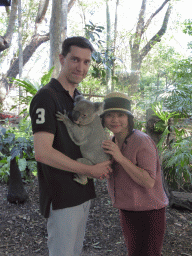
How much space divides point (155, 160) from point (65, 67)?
810 millimetres

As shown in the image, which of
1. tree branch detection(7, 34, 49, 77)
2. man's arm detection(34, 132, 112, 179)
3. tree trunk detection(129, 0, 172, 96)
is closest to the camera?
man's arm detection(34, 132, 112, 179)

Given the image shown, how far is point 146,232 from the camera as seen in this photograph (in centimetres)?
149

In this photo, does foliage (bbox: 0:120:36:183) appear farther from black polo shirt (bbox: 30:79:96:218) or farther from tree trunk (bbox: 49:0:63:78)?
black polo shirt (bbox: 30:79:96:218)

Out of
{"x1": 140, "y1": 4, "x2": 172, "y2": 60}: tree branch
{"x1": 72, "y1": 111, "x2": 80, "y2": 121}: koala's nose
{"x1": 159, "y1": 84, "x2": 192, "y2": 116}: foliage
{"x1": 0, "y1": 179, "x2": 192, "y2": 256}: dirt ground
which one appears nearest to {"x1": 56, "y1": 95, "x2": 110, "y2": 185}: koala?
{"x1": 72, "y1": 111, "x2": 80, "y2": 121}: koala's nose

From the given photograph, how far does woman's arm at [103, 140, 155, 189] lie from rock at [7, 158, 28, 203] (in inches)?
102

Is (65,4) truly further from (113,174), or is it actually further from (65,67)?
(113,174)

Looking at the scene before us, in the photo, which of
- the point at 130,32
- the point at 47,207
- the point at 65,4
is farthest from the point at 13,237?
the point at 130,32

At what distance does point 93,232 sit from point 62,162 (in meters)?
2.17

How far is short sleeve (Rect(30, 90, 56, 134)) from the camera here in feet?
4.19

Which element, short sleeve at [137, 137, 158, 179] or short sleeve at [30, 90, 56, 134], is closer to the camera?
short sleeve at [30, 90, 56, 134]

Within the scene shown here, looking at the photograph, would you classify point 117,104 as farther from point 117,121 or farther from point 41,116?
point 41,116

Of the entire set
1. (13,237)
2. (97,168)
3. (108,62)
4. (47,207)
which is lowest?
(13,237)

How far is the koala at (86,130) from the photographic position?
143 cm

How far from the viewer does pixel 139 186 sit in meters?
1.50
